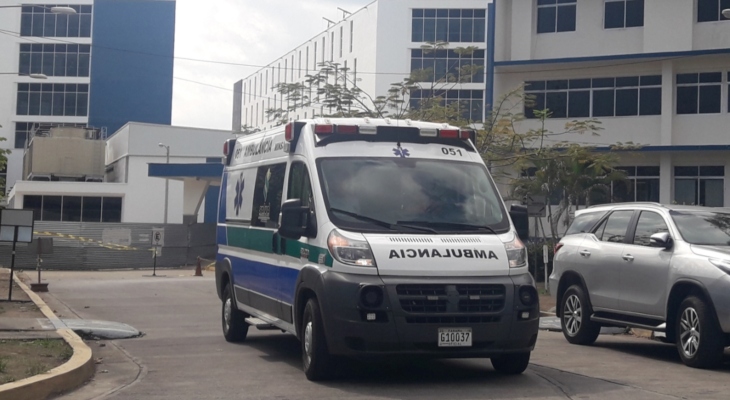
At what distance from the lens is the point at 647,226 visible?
12438mm

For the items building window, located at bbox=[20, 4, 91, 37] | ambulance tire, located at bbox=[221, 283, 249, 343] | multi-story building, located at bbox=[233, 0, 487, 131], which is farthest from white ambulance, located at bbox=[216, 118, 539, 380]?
building window, located at bbox=[20, 4, 91, 37]

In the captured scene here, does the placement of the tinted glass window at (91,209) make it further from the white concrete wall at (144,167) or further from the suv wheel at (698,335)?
the suv wheel at (698,335)

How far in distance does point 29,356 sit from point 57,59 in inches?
2498

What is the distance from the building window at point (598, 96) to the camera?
33125 millimetres

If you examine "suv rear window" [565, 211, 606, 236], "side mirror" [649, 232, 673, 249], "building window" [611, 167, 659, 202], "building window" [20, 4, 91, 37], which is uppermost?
"building window" [20, 4, 91, 37]

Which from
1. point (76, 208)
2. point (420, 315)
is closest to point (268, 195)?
point (420, 315)

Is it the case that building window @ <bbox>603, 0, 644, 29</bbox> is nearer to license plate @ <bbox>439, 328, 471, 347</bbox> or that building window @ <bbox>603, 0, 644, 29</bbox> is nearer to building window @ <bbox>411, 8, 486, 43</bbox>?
license plate @ <bbox>439, 328, 471, 347</bbox>

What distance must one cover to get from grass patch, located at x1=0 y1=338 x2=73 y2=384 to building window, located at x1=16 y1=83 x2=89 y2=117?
202 ft

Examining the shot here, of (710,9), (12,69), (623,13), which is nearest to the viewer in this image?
(710,9)

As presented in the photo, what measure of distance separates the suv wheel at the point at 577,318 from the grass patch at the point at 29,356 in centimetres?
690

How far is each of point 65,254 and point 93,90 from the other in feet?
97.7

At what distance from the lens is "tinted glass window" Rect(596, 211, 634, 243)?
12953 mm

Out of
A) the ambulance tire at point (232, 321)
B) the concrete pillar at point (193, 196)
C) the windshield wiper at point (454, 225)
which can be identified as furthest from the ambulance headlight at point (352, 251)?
the concrete pillar at point (193, 196)

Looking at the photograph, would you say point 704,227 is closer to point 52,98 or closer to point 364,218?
point 364,218
